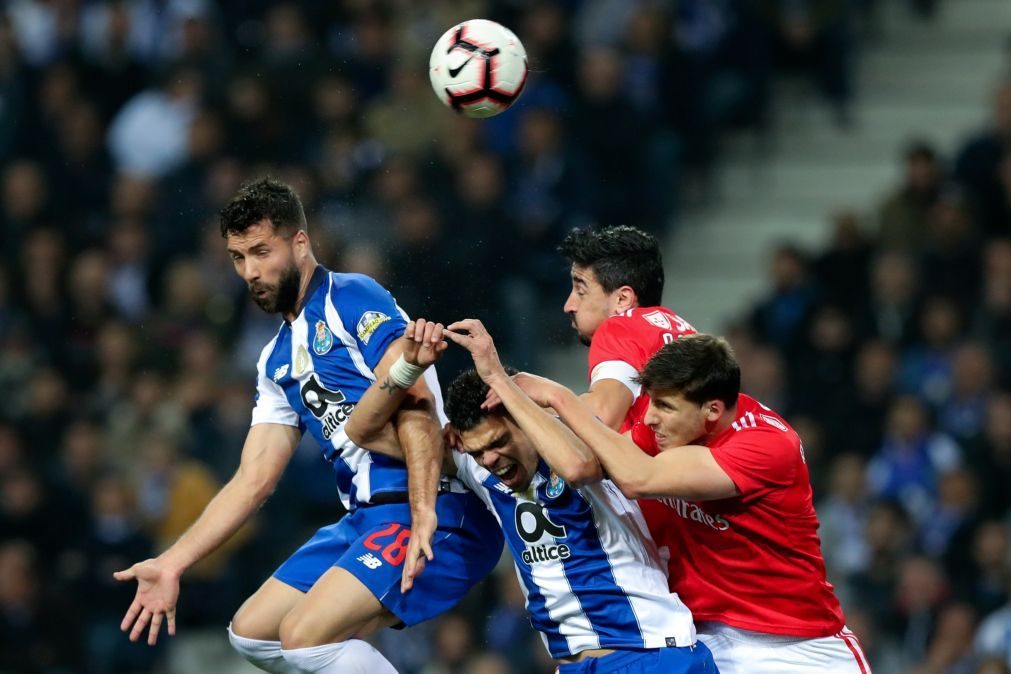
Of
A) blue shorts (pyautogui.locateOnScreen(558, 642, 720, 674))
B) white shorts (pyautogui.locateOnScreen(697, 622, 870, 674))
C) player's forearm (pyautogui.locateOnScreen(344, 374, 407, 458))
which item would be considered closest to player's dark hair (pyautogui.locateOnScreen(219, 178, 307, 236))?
player's forearm (pyautogui.locateOnScreen(344, 374, 407, 458))

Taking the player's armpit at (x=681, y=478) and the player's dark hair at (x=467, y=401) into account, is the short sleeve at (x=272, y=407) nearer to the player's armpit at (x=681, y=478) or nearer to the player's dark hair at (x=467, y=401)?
the player's dark hair at (x=467, y=401)

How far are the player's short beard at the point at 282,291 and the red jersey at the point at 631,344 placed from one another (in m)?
1.14

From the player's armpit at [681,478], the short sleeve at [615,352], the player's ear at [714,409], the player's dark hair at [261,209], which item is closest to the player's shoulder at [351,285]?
the player's dark hair at [261,209]

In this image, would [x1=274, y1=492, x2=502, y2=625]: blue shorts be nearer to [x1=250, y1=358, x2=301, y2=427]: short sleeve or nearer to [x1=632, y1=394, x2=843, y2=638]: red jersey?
[x1=250, y1=358, x2=301, y2=427]: short sleeve

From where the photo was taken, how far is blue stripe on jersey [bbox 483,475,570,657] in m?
5.95

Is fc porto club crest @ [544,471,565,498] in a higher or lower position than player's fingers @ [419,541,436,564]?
higher

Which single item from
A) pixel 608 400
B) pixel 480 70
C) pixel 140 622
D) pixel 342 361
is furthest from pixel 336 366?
pixel 480 70

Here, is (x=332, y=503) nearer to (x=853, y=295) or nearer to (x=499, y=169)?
(x=499, y=169)

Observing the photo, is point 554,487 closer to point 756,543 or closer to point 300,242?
point 756,543

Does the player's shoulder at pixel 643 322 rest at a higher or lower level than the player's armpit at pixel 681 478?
higher

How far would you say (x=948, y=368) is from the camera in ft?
36.6

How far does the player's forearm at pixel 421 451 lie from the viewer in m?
5.99

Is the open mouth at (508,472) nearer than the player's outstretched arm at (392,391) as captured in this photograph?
No

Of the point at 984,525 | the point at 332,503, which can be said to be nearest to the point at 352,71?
the point at 332,503
